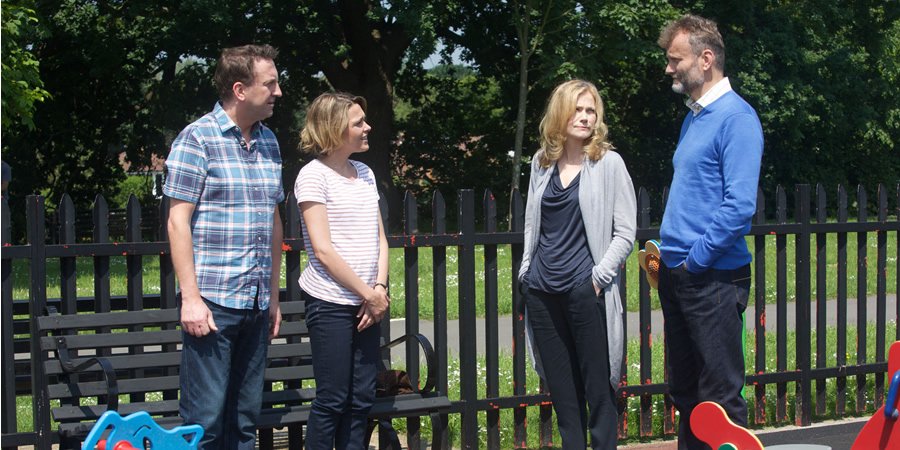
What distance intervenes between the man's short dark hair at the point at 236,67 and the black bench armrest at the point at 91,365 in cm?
115

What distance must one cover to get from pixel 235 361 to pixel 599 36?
21.5 meters

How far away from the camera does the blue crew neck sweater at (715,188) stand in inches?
120

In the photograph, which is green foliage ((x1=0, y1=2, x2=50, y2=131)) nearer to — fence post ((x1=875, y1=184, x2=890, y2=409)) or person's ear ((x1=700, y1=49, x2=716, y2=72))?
fence post ((x1=875, y1=184, x2=890, y2=409))

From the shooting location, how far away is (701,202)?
125 inches

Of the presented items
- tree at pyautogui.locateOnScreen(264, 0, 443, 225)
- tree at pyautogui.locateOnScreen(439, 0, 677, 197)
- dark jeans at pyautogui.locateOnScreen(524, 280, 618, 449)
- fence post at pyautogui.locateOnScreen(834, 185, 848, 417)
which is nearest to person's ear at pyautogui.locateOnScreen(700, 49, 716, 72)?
dark jeans at pyautogui.locateOnScreen(524, 280, 618, 449)

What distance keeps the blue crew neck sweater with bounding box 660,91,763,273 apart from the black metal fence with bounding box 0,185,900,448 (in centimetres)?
107

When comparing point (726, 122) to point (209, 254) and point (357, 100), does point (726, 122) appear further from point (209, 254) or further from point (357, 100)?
point (209, 254)

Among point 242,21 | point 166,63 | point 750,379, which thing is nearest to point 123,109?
point 166,63

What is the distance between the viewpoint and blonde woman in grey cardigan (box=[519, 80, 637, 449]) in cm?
350

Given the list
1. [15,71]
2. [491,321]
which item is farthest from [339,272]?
[15,71]

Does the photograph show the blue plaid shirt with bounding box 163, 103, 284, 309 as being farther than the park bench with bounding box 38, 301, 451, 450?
No

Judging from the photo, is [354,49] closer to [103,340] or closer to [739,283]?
[103,340]

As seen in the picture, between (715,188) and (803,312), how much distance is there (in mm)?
2466

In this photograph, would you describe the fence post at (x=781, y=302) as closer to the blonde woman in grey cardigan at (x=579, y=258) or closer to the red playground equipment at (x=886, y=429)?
the blonde woman in grey cardigan at (x=579, y=258)
